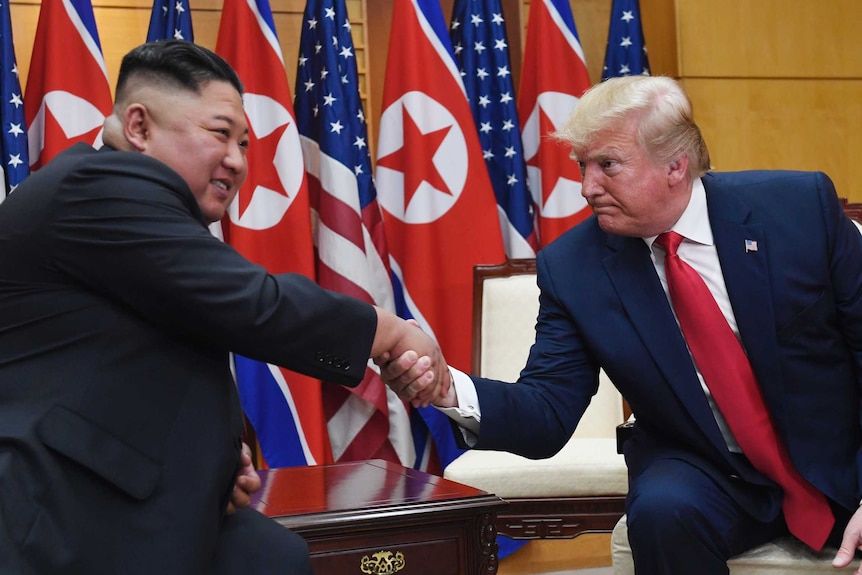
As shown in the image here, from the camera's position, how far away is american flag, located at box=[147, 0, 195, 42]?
14.1 feet

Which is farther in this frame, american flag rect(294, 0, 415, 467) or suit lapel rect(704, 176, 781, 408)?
american flag rect(294, 0, 415, 467)

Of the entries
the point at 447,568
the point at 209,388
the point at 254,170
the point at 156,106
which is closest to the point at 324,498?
the point at 447,568

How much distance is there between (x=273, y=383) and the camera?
4.35m

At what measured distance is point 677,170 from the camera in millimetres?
2432

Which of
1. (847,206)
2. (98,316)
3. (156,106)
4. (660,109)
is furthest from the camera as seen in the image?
(847,206)

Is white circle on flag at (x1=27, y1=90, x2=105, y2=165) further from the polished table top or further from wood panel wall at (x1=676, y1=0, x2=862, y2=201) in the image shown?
wood panel wall at (x1=676, y1=0, x2=862, y2=201)

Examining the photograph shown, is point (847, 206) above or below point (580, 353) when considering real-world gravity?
above

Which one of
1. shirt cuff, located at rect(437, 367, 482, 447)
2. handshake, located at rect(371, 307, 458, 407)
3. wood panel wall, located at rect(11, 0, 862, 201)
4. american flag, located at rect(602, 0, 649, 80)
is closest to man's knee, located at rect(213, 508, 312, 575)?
handshake, located at rect(371, 307, 458, 407)

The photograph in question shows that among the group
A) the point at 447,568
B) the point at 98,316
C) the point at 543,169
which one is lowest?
the point at 447,568

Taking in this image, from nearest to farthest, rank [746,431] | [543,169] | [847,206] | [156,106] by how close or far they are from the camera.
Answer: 1. [156,106]
2. [746,431]
3. [847,206]
4. [543,169]

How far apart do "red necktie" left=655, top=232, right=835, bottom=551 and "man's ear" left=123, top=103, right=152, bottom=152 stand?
1.18 meters

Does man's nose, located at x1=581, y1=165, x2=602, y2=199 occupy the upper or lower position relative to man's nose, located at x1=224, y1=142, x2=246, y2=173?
lower

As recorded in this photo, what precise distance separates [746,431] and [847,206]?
4.83 ft

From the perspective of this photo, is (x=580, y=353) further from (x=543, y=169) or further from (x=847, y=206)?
(x=543, y=169)
